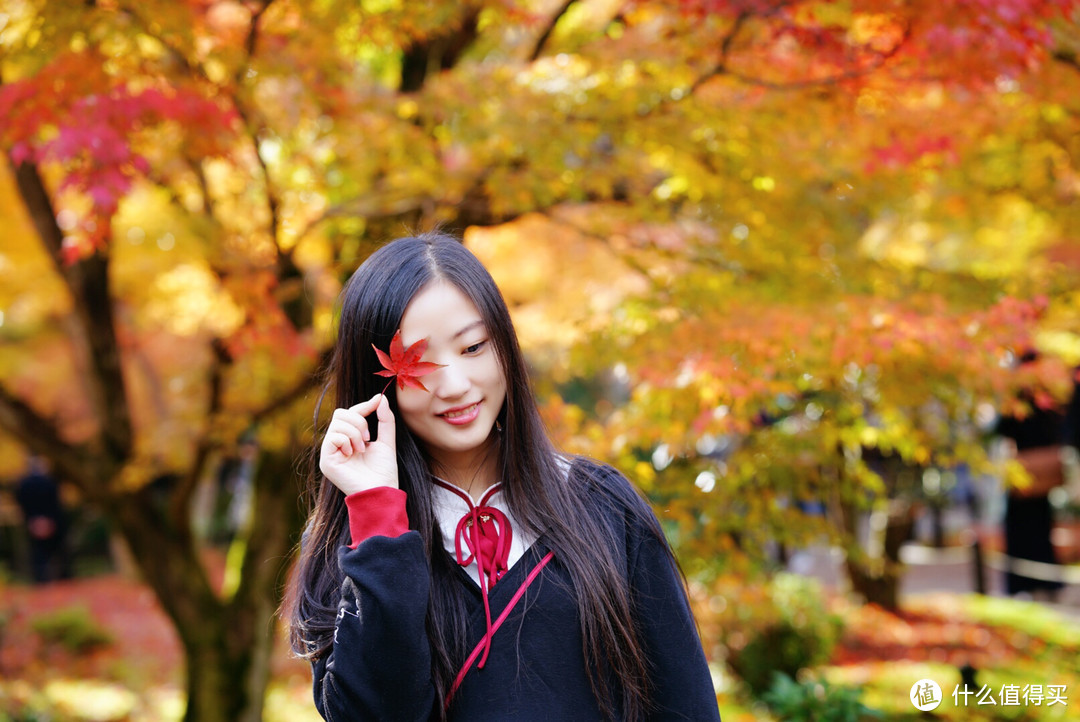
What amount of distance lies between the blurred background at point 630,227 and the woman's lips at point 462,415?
133cm

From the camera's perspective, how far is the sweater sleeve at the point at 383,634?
144 cm

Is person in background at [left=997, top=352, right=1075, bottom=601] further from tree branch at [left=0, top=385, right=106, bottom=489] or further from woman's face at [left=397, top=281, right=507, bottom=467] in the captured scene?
woman's face at [left=397, top=281, right=507, bottom=467]

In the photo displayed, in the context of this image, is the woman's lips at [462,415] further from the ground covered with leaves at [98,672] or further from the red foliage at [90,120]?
the ground covered with leaves at [98,672]

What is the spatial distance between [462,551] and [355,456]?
276mm

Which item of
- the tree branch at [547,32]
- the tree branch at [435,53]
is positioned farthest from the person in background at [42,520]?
the tree branch at [547,32]

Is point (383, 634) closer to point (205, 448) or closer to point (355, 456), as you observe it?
point (355, 456)

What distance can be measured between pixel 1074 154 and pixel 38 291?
25.4 feet

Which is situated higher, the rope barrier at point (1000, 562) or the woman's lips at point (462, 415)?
the woman's lips at point (462, 415)

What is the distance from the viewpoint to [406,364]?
5.21ft

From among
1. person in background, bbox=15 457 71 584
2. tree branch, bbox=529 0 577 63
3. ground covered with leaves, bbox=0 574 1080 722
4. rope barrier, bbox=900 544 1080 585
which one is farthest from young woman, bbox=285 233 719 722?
person in background, bbox=15 457 71 584

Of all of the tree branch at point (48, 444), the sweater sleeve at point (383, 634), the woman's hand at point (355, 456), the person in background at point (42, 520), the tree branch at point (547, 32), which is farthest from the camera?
the person in background at point (42, 520)

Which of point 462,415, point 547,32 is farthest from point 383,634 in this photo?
point 547,32

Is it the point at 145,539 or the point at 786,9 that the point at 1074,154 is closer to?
the point at 786,9

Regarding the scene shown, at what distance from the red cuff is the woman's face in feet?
0.59
